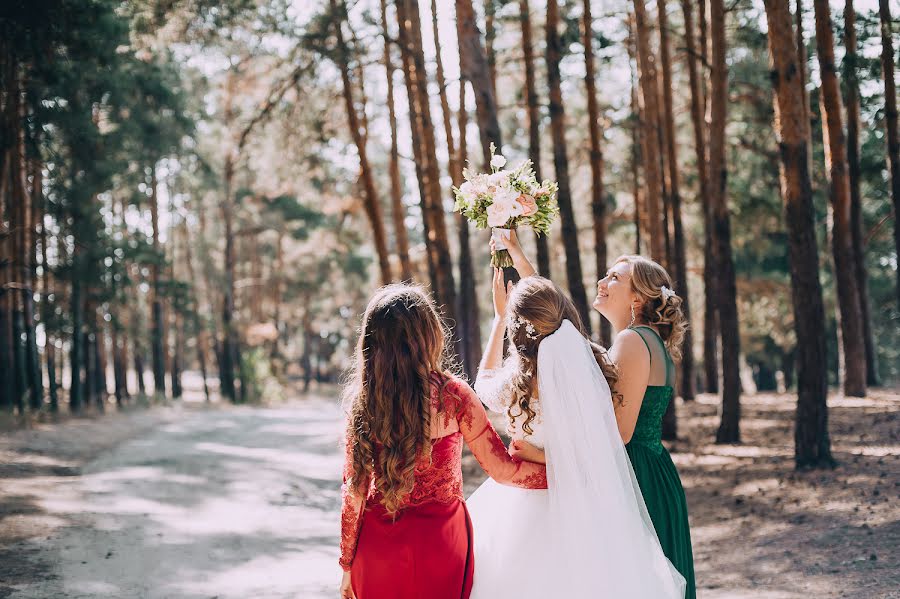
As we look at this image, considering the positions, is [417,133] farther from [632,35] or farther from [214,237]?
[214,237]

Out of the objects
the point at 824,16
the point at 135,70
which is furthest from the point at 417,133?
the point at 824,16

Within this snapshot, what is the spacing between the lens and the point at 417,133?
20.8m

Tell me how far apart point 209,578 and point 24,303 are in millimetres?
16002

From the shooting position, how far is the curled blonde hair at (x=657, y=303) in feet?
14.4

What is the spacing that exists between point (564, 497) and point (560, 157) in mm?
10898

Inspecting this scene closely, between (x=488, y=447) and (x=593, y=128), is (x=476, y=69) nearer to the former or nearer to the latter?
(x=593, y=128)

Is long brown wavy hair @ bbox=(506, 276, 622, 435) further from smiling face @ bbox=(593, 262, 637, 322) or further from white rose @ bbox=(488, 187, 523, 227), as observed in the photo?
white rose @ bbox=(488, 187, 523, 227)

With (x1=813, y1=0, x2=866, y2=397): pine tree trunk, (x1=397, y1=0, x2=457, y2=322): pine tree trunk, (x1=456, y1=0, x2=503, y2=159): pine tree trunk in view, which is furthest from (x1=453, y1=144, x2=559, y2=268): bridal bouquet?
(x1=397, y1=0, x2=457, y2=322): pine tree trunk

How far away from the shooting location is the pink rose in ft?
15.5

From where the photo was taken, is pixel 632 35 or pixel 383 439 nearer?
pixel 383 439

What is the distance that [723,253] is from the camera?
45.2 ft

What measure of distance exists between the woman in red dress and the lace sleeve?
1.51ft

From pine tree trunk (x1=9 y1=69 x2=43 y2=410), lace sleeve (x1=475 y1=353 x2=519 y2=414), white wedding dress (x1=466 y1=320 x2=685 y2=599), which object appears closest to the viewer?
white wedding dress (x1=466 y1=320 x2=685 y2=599)

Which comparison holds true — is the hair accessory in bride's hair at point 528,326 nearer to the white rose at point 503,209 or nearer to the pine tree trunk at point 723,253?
the white rose at point 503,209
